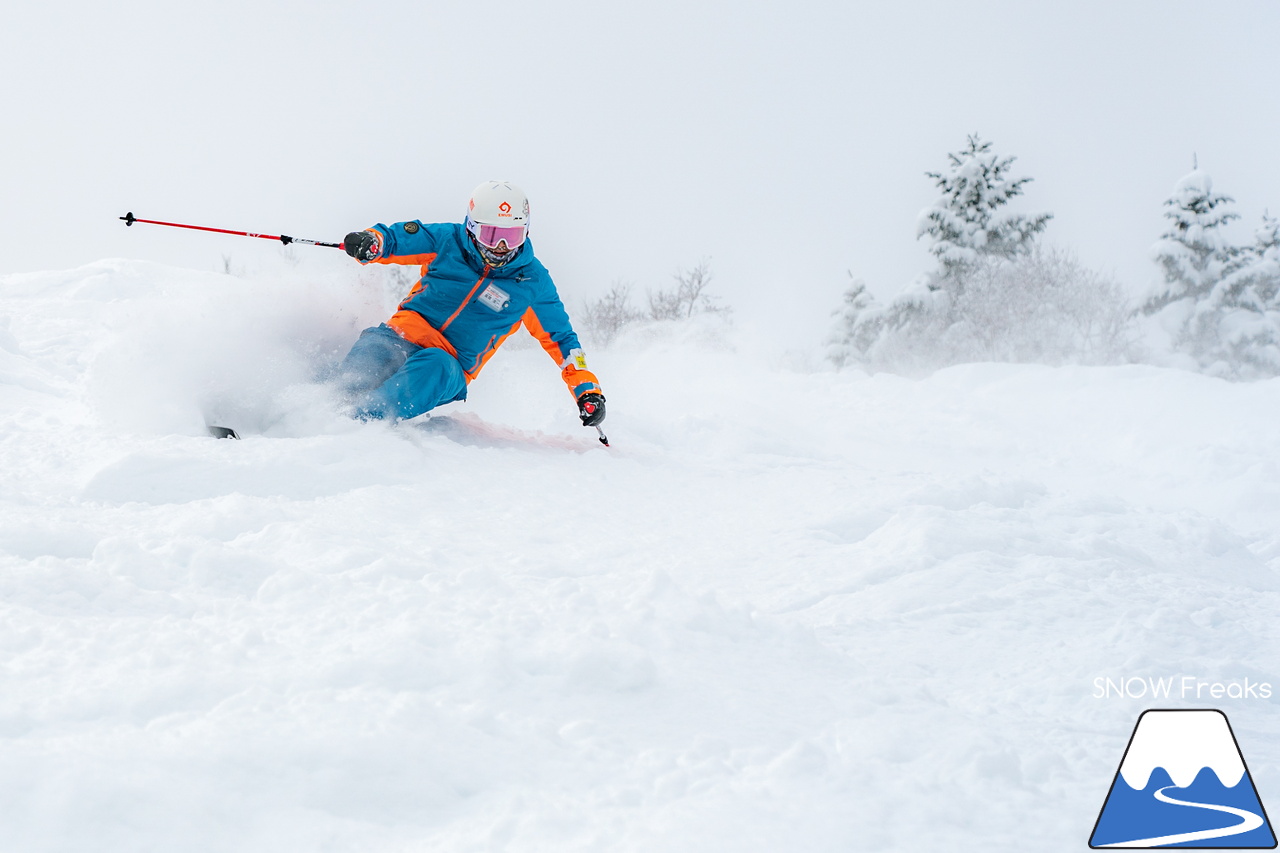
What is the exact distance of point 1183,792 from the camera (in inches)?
65.9

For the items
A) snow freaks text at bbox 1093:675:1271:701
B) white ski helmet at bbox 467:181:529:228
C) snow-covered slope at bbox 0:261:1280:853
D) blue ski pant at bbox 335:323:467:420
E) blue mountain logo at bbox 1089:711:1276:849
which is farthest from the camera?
white ski helmet at bbox 467:181:529:228

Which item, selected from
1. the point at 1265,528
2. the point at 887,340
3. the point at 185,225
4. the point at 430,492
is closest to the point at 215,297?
the point at 185,225

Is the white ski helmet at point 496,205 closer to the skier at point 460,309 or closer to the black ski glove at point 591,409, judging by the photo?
the skier at point 460,309

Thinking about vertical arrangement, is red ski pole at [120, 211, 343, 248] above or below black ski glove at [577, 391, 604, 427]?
above

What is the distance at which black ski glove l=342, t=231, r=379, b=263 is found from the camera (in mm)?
4445

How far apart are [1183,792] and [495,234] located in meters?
4.04

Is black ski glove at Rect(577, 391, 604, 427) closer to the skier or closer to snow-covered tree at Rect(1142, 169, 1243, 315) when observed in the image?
the skier

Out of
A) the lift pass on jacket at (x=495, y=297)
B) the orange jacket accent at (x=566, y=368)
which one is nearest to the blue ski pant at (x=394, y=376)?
the lift pass on jacket at (x=495, y=297)

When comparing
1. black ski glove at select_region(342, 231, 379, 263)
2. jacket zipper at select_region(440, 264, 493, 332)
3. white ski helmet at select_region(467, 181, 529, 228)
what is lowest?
jacket zipper at select_region(440, 264, 493, 332)


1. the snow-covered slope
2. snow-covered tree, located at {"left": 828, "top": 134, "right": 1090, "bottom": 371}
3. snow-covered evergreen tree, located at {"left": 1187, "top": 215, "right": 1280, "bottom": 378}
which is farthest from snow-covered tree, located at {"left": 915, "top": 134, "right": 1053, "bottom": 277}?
the snow-covered slope

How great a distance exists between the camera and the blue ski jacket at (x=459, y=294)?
15.6ft

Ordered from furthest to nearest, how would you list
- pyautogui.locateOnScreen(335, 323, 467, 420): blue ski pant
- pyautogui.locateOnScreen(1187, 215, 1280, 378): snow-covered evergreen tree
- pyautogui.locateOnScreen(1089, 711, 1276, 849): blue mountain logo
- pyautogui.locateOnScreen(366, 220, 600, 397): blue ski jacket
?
pyautogui.locateOnScreen(1187, 215, 1280, 378): snow-covered evergreen tree
pyautogui.locateOnScreen(366, 220, 600, 397): blue ski jacket
pyautogui.locateOnScreen(335, 323, 467, 420): blue ski pant
pyautogui.locateOnScreen(1089, 711, 1276, 849): blue mountain logo

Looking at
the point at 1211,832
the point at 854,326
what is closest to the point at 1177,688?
the point at 1211,832

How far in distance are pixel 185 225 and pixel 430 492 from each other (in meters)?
2.91
